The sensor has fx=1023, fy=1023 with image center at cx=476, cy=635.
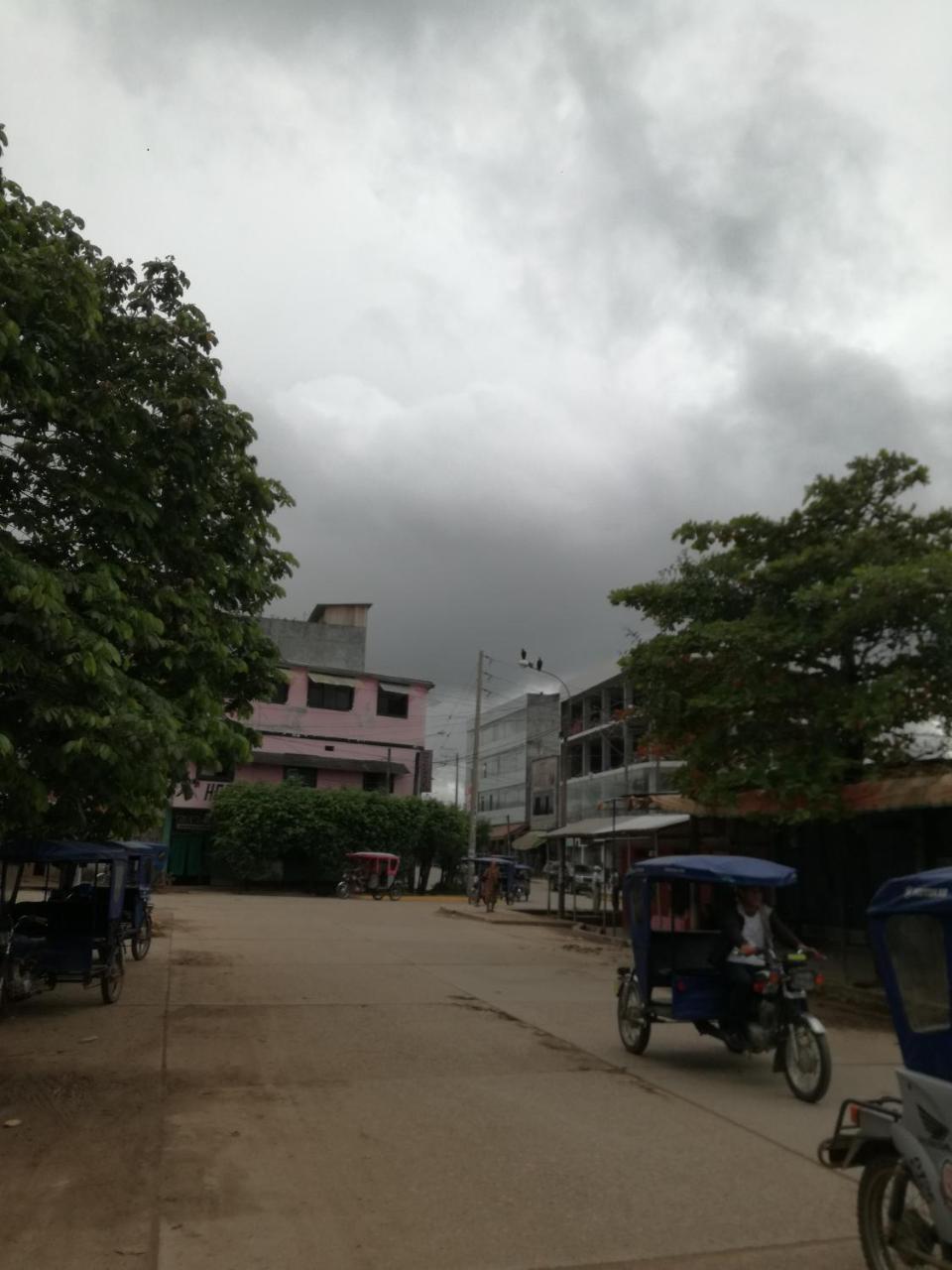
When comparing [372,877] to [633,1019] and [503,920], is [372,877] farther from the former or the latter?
[633,1019]

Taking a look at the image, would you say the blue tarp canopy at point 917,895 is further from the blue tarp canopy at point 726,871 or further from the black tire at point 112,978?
the black tire at point 112,978

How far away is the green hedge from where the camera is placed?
39.3 metres

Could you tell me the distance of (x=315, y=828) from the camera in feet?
131

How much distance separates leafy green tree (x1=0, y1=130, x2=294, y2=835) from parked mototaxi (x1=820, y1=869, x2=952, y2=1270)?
4679 mm

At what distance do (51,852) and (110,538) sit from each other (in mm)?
4433

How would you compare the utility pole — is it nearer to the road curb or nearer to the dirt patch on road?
the road curb

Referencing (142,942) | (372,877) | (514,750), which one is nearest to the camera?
(142,942)

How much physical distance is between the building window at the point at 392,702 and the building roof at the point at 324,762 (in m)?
2.26

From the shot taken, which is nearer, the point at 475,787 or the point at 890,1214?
the point at 890,1214

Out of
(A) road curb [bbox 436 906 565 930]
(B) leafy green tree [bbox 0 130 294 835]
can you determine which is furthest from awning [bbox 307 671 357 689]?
(B) leafy green tree [bbox 0 130 294 835]

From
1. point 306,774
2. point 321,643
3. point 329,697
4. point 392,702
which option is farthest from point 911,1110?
point 321,643

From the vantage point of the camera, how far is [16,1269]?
429 centimetres

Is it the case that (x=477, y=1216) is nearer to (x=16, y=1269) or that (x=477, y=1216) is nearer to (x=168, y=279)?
(x=16, y=1269)

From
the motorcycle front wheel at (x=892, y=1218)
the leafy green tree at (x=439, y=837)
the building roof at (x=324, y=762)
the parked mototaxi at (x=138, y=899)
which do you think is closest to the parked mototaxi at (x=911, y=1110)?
the motorcycle front wheel at (x=892, y=1218)
